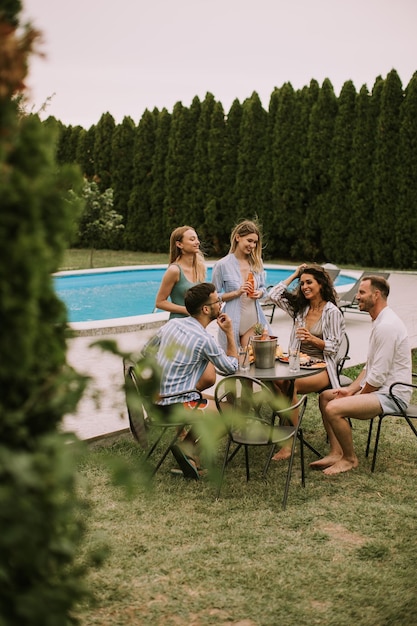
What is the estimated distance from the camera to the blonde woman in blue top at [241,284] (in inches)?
220

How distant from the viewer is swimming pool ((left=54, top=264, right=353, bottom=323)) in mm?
14461

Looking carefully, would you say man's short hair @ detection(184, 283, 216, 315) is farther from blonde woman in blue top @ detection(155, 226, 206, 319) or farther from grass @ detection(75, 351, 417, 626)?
grass @ detection(75, 351, 417, 626)

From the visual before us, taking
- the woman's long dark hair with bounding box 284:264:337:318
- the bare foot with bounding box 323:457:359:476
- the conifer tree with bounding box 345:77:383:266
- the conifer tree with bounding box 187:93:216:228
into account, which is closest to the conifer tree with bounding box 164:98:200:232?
the conifer tree with bounding box 187:93:216:228

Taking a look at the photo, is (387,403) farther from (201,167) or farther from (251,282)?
(201,167)

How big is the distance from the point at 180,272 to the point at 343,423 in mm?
1776

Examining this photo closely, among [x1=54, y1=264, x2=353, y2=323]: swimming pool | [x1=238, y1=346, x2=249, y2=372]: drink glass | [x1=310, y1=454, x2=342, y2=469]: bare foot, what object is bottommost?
[x1=54, y1=264, x2=353, y2=323]: swimming pool

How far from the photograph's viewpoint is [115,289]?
16031 mm

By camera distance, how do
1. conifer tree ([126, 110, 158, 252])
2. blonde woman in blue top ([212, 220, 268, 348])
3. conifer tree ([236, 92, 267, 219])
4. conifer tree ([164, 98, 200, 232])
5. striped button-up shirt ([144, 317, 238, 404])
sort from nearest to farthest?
striped button-up shirt ([144, 317, 238, 404])
blonde woman in blue top ([212, 220, 268, 348])
conifer tree ([236, 92, 267, 219])
conifer tree ([164, 98, 200, 232])
conifer tree ([126, 110, 158, 252])

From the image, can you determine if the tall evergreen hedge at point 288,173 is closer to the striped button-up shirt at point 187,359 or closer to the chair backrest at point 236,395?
the chair backrest at point 236,395

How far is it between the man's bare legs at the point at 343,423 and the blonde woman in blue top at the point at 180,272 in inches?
57.3

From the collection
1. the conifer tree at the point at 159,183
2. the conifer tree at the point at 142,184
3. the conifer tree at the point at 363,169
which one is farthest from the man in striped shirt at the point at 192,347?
the conifer tree at the point at 142,184

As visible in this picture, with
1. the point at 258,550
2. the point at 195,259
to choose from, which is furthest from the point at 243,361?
the point at 258,550

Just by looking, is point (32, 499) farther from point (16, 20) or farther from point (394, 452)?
point (394, 452)

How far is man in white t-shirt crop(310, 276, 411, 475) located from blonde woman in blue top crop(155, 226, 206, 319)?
1.48m
